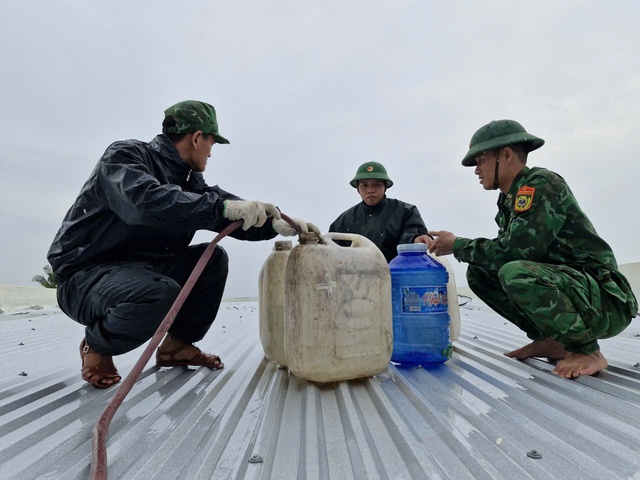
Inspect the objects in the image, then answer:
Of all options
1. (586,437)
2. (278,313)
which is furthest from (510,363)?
(278,313)

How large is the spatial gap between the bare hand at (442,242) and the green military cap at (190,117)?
1285 millimetres

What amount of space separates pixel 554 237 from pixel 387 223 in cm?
167

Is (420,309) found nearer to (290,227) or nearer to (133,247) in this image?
(290,227)

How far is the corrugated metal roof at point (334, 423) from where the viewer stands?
3.57ft

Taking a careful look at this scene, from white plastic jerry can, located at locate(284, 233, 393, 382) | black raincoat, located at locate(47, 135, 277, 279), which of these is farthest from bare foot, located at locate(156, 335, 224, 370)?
white plastic jerry can, located at locate(284, 233, 393, 382)

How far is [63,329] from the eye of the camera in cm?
391

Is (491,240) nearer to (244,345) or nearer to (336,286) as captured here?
(336,286)

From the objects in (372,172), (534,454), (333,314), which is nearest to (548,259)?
(333,314)

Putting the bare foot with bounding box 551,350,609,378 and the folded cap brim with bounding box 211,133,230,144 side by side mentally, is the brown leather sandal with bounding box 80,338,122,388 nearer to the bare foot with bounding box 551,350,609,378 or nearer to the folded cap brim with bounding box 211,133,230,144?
the folded cap brim with bounding box 211,133,230,144

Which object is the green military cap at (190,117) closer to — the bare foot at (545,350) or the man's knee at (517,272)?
the man's knee at (517,272)

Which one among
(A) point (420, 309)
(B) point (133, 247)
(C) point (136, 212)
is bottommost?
(A) point (420, 309)

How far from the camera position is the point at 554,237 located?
2010 mm

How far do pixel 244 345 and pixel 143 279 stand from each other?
3.93 feet

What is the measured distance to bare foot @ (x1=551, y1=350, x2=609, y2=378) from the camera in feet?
6.25
